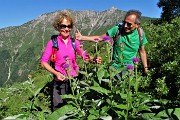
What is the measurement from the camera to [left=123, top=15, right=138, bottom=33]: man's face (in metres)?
7.45

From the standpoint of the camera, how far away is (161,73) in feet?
26.3

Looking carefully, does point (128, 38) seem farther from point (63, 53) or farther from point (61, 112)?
point (61, 112)

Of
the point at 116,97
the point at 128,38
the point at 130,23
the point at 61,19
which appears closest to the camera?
the point at 116,97

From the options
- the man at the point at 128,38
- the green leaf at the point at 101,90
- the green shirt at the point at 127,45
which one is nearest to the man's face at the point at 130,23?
the man at the point at 128,38

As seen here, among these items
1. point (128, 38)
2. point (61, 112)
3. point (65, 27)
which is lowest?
point (61, 112)

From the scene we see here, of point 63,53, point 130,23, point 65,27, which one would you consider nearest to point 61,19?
point 65,27

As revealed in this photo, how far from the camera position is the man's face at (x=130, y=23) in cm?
745

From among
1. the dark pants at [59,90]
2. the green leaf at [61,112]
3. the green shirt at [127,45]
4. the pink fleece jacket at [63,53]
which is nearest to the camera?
the green leaf at [61,112]

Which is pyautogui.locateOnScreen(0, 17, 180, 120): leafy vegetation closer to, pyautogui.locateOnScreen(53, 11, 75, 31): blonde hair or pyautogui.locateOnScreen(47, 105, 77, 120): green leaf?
pyautogui.locateOnScreen(47, 105, 77, 120): green leaf

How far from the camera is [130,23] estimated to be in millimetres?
7484

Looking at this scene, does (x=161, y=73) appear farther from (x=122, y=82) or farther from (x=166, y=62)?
(x=122, y=82)

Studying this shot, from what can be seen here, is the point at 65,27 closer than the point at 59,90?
Yes

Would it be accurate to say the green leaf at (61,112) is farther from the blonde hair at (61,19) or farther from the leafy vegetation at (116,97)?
the blonde hair at (61,19)

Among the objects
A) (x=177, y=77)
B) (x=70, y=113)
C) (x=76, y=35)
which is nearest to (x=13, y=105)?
(x=76, y=35)
